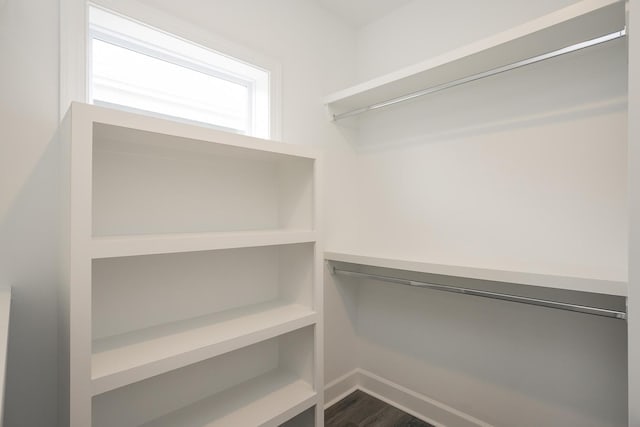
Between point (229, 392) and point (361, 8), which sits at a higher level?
point (361, 8)

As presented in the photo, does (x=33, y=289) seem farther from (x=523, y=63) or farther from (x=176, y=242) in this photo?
(x=523, y=63)

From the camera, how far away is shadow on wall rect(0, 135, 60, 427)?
100cm

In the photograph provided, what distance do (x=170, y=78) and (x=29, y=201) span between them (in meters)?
0.80

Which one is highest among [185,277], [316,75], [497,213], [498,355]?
[316,75]

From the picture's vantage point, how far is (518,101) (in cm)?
153

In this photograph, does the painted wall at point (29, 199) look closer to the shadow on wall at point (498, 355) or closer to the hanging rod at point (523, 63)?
the hanging rod at point (523, 63)

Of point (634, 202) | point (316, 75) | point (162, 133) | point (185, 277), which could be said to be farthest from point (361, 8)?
point (185, 277)

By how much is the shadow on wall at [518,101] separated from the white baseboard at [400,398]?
1546mm

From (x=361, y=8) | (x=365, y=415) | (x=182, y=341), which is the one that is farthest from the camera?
(x=361, y=8)

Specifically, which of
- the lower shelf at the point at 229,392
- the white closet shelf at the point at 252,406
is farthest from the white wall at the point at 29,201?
the white closet shelf at the point at 252,406

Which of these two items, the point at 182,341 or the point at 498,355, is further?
the point at 498,355

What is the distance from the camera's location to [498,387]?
1.57 metres

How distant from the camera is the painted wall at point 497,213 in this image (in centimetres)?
131

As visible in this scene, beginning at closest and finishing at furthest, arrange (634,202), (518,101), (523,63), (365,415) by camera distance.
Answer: (634,202) → (523,63) → (518,101) → (365,415)
